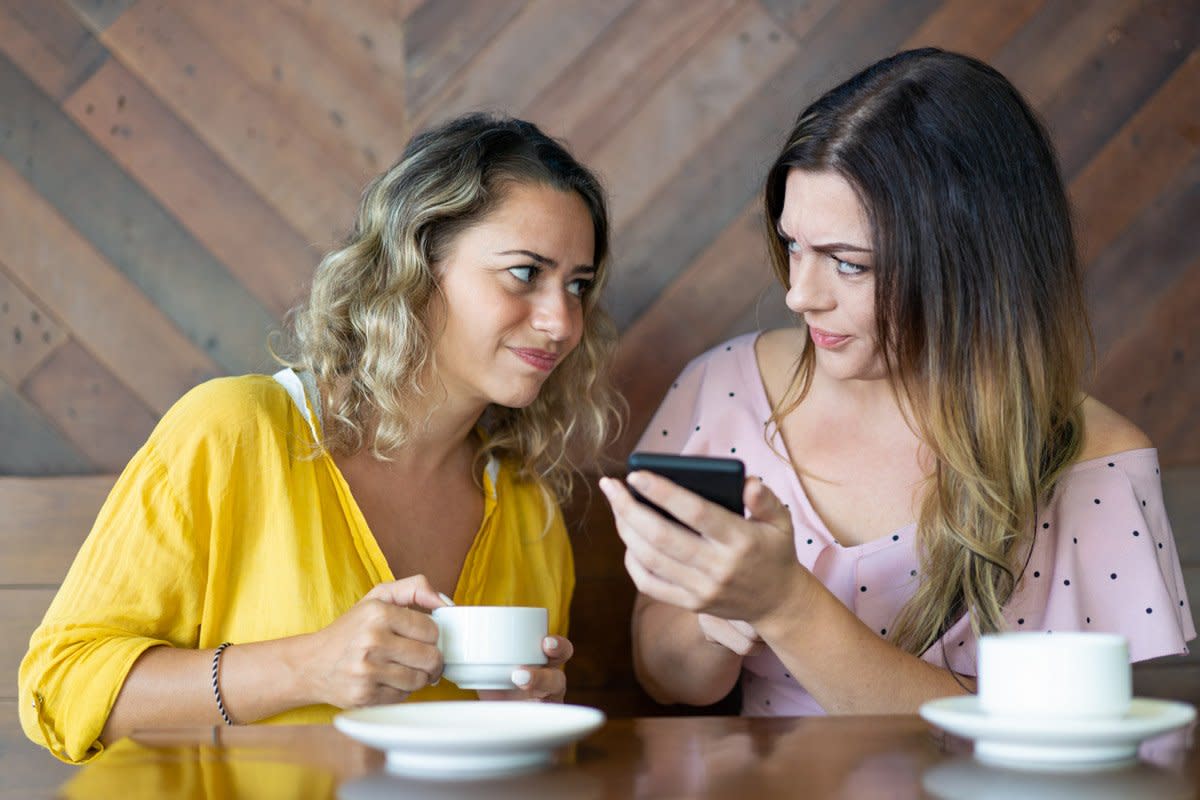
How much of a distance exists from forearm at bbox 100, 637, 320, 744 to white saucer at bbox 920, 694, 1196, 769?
2.52 ft

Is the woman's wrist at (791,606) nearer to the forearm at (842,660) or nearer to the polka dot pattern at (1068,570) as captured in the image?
the forearm at (842,660)

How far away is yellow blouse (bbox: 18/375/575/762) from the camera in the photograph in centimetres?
142

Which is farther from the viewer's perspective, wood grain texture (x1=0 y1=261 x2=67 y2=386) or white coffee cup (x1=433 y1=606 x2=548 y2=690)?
wood grain texture (x1=0 y1=261 x2=67 y2=386)

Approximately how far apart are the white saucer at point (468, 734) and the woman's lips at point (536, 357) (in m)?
0.76

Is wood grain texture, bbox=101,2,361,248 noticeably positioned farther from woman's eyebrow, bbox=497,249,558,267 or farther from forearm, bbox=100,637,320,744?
forearm, bbox=100,637,320,744

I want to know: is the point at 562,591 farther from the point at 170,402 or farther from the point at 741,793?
the point at 741,793

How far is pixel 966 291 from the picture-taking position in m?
1.58

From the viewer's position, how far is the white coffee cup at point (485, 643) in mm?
1181

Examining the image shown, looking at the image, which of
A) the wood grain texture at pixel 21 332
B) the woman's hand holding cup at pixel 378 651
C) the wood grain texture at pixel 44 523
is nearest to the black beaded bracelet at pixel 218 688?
the woman's hand holding cup at pixel 378 651

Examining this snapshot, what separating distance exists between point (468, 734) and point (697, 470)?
33 centimetres

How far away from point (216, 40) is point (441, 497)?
0.81 metres

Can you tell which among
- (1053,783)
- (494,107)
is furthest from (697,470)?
(494,107)

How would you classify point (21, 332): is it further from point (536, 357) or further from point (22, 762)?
point (536, 357)

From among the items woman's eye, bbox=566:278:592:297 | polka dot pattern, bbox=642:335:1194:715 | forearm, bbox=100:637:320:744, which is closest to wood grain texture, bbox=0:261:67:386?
forearm, bbox=100:637:320:744
